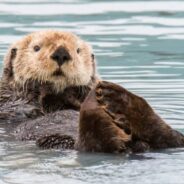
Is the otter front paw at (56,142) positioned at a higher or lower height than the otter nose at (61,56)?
lower

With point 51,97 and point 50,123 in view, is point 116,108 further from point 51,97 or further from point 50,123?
point 51,97

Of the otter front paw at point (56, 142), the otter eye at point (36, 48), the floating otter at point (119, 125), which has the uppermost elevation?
the otter eye at point (36, 48)

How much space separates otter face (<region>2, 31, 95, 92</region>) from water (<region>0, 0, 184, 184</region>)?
734mm

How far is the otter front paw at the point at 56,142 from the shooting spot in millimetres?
5797

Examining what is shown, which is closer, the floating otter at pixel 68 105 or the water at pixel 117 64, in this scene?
the water at pixel 117 64

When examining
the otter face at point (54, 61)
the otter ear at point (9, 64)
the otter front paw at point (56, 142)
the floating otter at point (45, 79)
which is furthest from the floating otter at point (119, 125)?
the otter ear at point (9, 64)

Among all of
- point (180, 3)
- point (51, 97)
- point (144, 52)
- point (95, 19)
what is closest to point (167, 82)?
point (144, 52)

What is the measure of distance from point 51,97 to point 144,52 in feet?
13.2

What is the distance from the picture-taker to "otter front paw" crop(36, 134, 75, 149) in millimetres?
5797

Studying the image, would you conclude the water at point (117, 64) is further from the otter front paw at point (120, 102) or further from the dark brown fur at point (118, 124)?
the otter front paw at point (120, 102)

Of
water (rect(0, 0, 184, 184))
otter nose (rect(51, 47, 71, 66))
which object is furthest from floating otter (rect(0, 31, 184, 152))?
water (rect(0, 0, 184, 184))

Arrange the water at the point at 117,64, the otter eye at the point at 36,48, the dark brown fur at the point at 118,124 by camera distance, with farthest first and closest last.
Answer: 1. the otter eye at the point at 36,48
2. the dark brown fur at the point at 118,124
3. the water at the point at 117,64

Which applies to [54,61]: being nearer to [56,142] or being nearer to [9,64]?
[9,64]

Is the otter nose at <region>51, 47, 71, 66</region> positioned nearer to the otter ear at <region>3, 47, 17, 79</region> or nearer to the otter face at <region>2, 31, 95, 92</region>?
the otter face at <region>2, 31, 95, 92</region>
